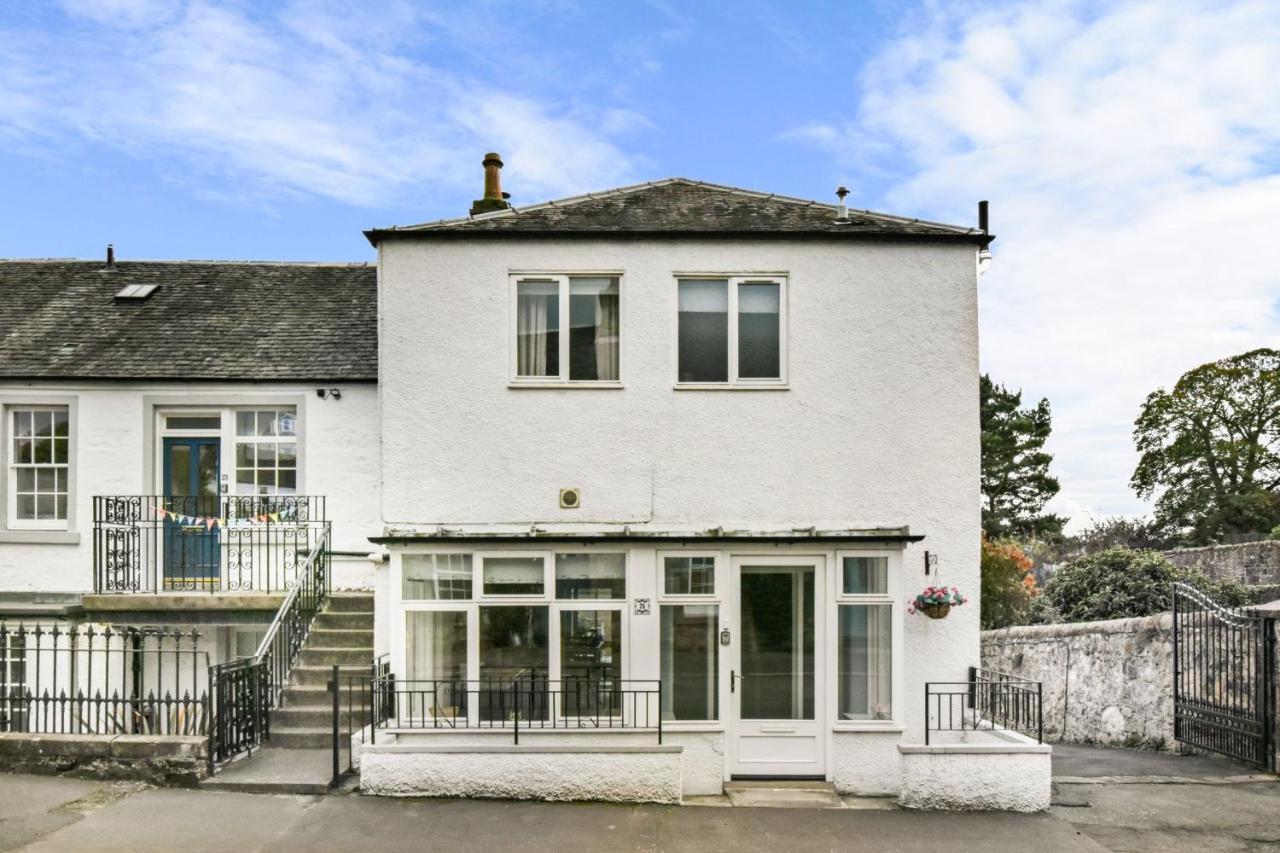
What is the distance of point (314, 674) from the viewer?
12.0 m

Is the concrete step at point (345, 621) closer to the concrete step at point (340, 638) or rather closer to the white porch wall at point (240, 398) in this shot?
the concrete step at point (340, 638)

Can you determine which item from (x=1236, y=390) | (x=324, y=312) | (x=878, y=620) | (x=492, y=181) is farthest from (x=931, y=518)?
(x=1236, y=390)

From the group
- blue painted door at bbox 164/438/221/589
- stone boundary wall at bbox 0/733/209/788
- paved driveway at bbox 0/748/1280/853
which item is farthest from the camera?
blue painted door at bbox 164/438/221/589

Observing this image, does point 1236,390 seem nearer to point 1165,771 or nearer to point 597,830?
point 1165,771

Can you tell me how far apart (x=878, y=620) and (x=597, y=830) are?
3.84 meters

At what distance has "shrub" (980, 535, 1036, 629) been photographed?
2677 centimetres

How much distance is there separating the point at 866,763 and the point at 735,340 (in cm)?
486

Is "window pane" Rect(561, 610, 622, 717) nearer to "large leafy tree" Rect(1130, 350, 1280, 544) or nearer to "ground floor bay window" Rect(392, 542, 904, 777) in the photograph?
"ground floor bay window" Rect(392, 542, 904, 777)

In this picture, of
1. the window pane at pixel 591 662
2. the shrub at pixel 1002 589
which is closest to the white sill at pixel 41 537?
the window pane at pixel 591 662

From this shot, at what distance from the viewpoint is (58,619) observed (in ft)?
42.9

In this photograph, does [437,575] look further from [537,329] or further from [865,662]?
[865,662]

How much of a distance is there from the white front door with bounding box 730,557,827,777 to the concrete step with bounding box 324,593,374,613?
5.40 meters

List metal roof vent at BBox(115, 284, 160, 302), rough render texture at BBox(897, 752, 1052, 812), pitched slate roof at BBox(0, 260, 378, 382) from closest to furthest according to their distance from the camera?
rough render texture at BBox(897, 752, 1052, 812) < pitched slate roof at BBox(0, 260, 378, 382) < metal roof vent at BBox(115, 284, 160, 302)

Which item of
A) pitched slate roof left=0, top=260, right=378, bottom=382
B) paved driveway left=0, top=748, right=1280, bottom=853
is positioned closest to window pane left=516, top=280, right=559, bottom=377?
pitched slate roof left=0, top=260, right=378, bottom=382
